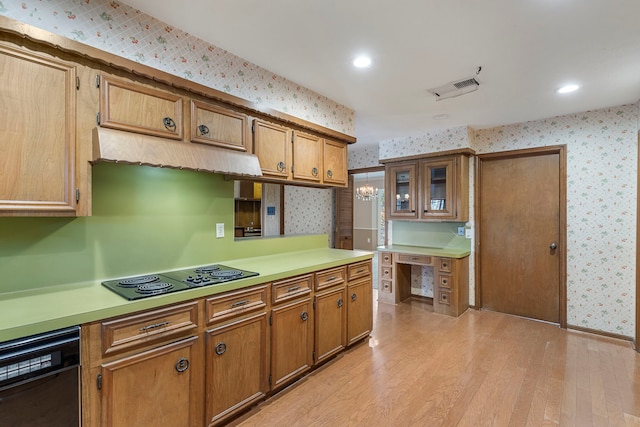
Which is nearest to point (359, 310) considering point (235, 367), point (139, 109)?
point (235, 367)

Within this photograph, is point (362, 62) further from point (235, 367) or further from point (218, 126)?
point (235, 367)

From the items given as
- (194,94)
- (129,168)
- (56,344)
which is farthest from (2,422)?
(194,94)

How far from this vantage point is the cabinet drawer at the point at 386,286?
4.58m

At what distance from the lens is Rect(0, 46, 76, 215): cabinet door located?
1412 millimetres

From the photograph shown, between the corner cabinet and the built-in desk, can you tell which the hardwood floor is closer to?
the built-in desk

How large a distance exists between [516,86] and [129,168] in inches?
131

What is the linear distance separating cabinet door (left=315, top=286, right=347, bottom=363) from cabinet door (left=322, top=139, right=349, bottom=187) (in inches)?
44.2

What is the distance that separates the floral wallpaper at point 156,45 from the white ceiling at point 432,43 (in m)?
0.09

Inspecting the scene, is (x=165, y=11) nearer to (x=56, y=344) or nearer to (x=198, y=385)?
(x=56, y=344)

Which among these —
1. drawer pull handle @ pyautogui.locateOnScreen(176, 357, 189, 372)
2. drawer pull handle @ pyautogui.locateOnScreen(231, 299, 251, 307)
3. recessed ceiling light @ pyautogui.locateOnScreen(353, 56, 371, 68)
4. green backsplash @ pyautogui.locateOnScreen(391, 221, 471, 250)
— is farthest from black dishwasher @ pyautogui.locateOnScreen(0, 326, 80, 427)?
green backsplash @ pyautogui.locateOnScreen(391, 221, 471, 250)

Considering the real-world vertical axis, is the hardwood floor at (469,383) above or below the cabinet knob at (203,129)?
below

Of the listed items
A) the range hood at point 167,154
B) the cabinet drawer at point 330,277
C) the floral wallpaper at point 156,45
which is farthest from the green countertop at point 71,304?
the floral wallpaper at point 156,45

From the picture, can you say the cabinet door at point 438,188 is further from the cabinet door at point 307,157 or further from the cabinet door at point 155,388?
the cabinet door at point 155,388

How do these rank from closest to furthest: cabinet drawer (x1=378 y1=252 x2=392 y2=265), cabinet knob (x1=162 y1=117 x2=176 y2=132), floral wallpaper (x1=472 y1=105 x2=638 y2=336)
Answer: cabinet knob (x1=162 y1=117 x2=176 y2=132) → floral wallpaper (x1=472 y1=105 x2=638 y2=336) → cabinet drawer (x1=378 y1=252 x2=392 y2=265)
